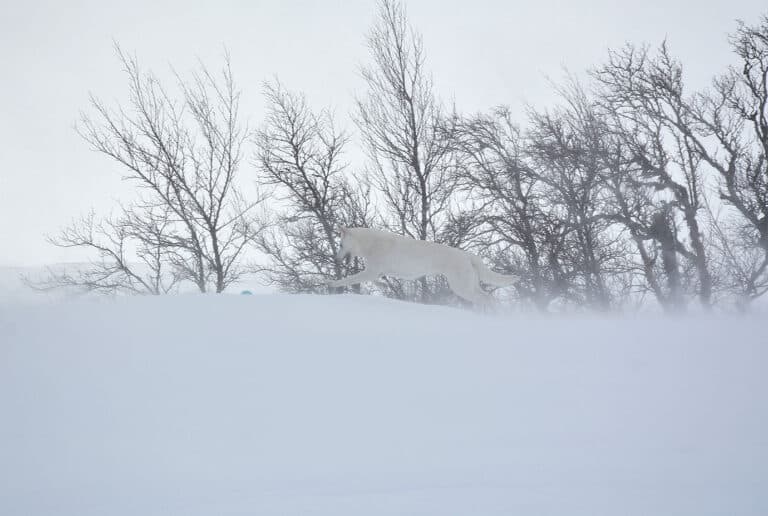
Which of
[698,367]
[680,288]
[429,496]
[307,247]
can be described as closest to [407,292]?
[307,247]

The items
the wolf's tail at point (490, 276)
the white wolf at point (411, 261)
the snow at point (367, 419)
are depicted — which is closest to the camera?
the snow at point (367, 419)

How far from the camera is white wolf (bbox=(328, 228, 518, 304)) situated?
705 cm

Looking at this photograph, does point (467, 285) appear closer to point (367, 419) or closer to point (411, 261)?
point (411, 261)

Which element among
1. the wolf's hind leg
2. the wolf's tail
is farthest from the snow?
the wolf's hind leg

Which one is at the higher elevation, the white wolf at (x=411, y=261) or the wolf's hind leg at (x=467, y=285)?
the white wolf at (x=411, y=261)

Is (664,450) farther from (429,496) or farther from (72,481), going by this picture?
(72,481)

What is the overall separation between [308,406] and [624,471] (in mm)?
1404

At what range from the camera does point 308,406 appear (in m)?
2.42

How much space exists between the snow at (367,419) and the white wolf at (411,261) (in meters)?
3.49

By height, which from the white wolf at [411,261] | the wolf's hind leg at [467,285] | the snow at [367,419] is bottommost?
the snow at [367,419]

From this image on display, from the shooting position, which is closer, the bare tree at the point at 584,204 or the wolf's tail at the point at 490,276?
the wolf's tail at the point at 490,276

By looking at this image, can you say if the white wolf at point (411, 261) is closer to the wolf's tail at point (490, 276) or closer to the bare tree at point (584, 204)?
the wolf's tail at point (490, 276)

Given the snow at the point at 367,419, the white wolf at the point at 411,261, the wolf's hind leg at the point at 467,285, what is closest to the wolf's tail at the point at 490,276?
the white wolf at the point at 411,261

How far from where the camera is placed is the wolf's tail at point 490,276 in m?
7.19
